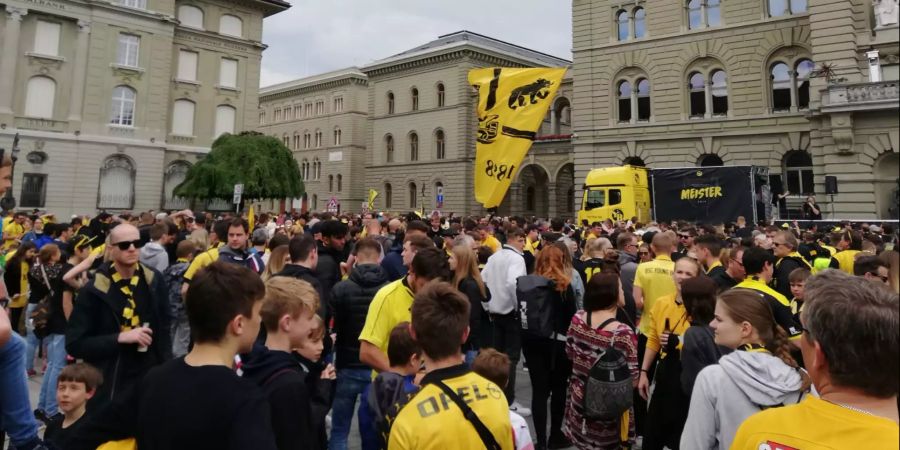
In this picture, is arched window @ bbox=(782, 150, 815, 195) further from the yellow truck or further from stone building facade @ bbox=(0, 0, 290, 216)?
stone building facade @ bbox=(0, 0, 290, 216)

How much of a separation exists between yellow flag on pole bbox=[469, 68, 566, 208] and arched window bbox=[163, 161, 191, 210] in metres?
31.0

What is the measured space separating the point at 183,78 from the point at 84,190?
987 cm

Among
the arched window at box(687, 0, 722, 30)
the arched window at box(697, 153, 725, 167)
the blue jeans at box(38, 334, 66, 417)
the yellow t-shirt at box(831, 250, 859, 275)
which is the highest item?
the arched window at box(687, 0, 722, 30)

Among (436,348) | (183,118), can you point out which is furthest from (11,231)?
(183,118)

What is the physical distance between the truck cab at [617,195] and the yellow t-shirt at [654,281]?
16526 millimetres

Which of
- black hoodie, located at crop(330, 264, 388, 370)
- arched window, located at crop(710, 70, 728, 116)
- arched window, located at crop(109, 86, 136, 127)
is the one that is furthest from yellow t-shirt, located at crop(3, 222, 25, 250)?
arched window, located at crop(710, 70, 728, 116)

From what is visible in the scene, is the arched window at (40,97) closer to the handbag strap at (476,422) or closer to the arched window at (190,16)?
the arched window at (190,16)

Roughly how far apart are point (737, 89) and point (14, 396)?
111 ft

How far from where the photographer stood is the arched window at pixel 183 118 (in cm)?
3662

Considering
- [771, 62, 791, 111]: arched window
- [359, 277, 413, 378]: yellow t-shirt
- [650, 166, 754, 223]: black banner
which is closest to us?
[359, 277, 413, 378]: yellow t-shirt

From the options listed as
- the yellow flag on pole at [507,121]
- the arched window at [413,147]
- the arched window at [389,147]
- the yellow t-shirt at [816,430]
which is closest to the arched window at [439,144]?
the arched window at [413,147]

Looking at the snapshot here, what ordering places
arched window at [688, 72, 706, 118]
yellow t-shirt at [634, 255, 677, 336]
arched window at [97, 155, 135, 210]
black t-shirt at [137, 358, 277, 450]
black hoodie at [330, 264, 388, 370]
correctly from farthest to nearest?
arched window at [97, 155, 135, 210] < arched window at [688, 72, 706, 118] < yellow t-shirt at [634, 255, 677, 336] < black hoodie at [330, 264, 388, 370] < black t-shirt at [137, 358, 277, 450]

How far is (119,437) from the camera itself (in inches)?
89.6

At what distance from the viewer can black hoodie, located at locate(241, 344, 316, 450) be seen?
248 centimetres
